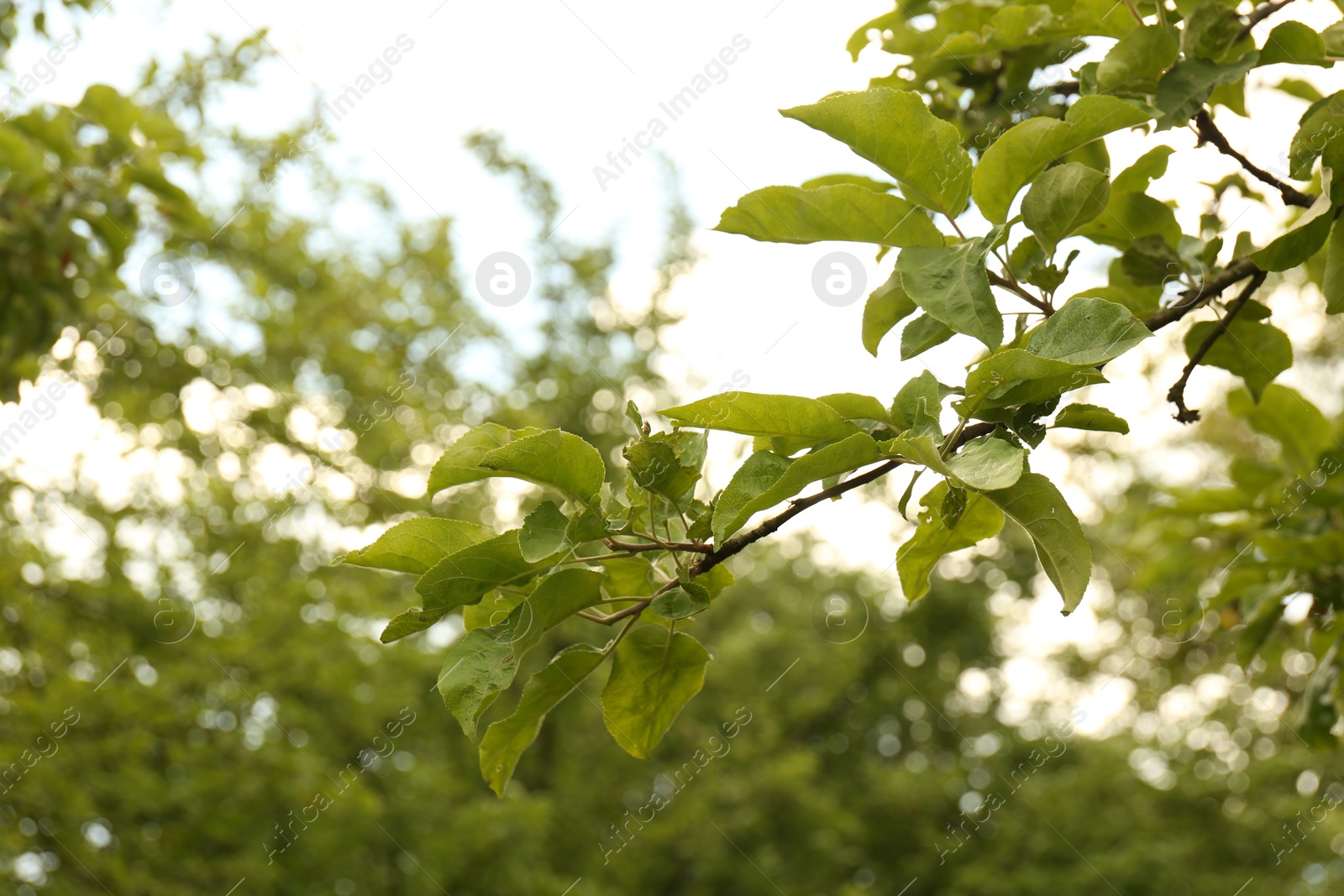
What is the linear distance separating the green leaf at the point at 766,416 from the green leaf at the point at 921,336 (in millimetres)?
220

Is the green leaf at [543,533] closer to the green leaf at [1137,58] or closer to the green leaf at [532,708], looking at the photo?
the green leaf at [532,708]

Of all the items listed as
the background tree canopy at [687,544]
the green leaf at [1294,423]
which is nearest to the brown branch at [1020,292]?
the background tree canopy at [687,544]

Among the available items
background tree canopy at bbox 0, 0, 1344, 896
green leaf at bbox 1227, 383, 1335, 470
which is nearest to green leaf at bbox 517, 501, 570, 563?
background tree canopy at bbox 0, 0, 1344, 896

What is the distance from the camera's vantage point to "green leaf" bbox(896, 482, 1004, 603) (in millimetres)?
1170

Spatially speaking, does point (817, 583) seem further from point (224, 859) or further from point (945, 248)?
point (945, 248)

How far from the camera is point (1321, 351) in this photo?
33.5 ft

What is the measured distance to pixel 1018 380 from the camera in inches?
41.2

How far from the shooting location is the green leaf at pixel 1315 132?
1269 mm

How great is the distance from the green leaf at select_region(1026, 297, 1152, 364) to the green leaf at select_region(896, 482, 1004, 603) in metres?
0.19

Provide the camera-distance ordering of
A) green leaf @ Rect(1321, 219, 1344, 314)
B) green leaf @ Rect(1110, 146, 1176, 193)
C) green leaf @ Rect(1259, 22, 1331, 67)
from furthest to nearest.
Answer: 1. green leaf @ Rect(1110, 146, 1176, 193)
2. green leaf @ Rect(1259, 22, 1331, 67)
3. green leaf @ Rect(1321, 219, 1344, 314)

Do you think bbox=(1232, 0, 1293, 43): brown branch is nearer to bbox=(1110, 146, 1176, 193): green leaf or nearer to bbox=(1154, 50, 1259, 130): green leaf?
bbox=(1154, 50, 1259, 130): green leaf

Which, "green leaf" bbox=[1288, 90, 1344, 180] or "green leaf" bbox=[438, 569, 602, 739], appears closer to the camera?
"green leaf" bbox=[438, 569, 602, 739]

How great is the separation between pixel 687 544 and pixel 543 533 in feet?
0.55

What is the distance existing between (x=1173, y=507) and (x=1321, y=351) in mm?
9330
